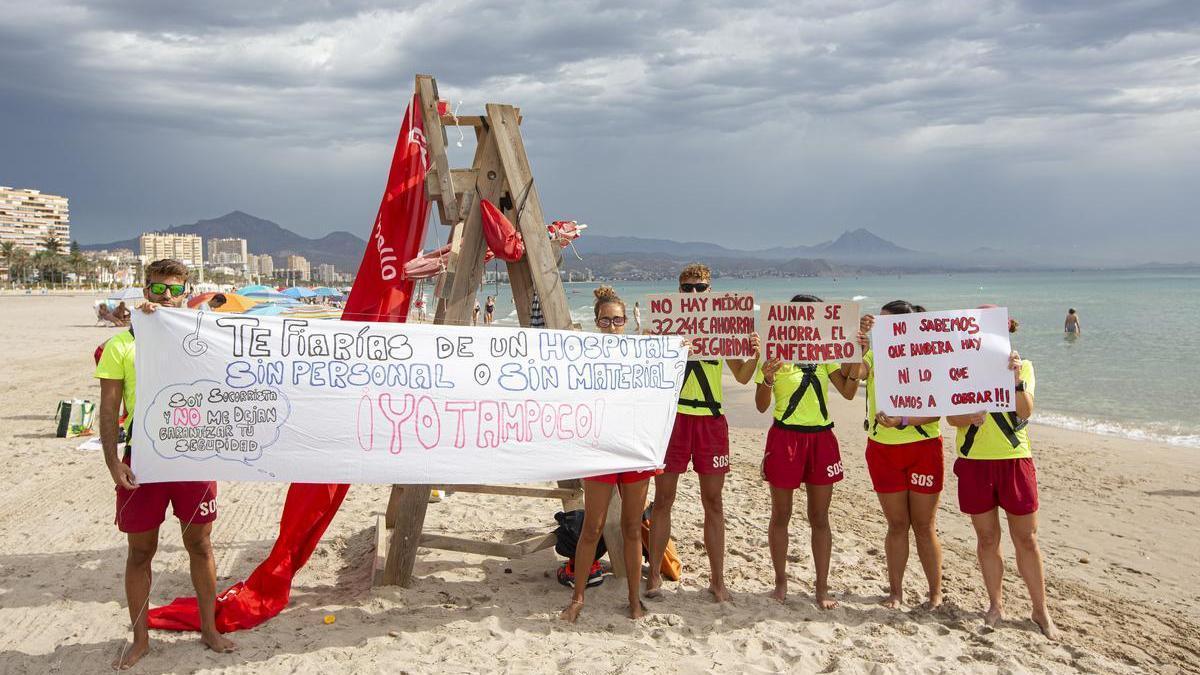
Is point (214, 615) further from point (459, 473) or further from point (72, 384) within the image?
point (72, 384)

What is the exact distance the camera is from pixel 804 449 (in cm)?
484

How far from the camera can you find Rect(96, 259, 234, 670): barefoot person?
3.90 m

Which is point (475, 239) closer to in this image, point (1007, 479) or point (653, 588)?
point (653, 588)

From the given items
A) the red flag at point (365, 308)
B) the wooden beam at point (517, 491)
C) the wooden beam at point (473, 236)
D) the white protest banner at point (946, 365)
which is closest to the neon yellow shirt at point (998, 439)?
the white protest banner at point (946, 365)

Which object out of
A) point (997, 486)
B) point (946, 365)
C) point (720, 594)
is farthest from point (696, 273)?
point (997, 486)

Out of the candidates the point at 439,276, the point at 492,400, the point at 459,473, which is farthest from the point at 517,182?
the point at 459,473

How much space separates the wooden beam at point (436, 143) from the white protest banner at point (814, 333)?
2210 millimetres

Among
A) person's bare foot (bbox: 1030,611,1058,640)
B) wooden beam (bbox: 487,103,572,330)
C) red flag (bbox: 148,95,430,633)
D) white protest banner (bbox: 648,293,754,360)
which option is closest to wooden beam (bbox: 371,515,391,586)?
red flag (bbox: 148,95,430,633)

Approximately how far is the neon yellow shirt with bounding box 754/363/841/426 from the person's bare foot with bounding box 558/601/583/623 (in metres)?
1.71

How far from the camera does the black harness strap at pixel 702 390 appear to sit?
4992 millimetres

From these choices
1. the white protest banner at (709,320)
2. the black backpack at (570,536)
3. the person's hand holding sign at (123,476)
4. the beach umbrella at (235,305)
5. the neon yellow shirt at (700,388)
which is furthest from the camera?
the beach umbrella at (235,305)

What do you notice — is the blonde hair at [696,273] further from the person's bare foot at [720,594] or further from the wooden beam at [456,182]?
the person's bare foot at [720,594]

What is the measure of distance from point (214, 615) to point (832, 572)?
4051 mm

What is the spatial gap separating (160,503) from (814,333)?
384cm
